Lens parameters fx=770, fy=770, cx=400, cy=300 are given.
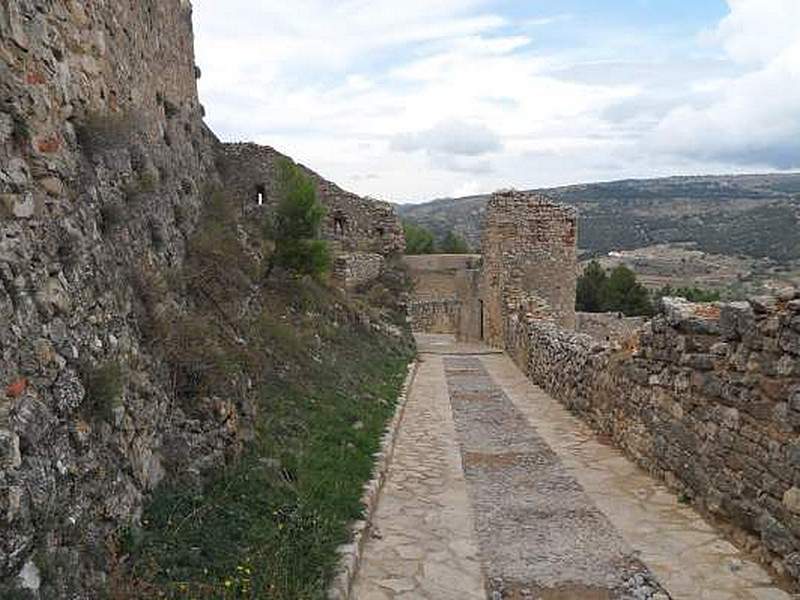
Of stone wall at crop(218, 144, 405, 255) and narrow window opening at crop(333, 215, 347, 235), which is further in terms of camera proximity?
narrow window opening at crop(333, 215, 347, 235)

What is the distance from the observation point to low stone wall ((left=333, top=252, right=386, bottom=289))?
55.4 ft

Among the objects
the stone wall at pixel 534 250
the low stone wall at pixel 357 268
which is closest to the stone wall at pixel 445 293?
the stone wall at pixel 534 250

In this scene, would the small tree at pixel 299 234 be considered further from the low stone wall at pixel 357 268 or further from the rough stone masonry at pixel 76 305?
the low stone wall at pixel 357 268

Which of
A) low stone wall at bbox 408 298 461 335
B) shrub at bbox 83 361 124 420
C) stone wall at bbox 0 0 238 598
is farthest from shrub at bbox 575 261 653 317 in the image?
shrub at bbox 83 361 124 420

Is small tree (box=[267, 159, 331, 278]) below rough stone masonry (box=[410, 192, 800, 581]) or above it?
above

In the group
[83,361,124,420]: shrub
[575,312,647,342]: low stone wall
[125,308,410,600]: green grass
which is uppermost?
[83,361,124,420]: shrub

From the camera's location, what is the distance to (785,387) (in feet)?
16.5

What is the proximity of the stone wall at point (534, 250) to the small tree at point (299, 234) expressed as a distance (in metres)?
9.72

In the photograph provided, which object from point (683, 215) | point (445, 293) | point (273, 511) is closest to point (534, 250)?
point (445, 293)

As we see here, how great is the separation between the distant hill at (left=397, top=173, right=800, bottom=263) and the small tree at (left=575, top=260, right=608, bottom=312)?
252 inches

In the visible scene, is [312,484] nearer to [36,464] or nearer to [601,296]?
[36,464]

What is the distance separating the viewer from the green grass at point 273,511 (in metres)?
3.97

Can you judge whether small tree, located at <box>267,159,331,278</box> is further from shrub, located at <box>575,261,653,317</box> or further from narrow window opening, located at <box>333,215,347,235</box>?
shrub, located at <box>575,261,653,317</box>

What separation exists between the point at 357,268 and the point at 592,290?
24.2 meters
